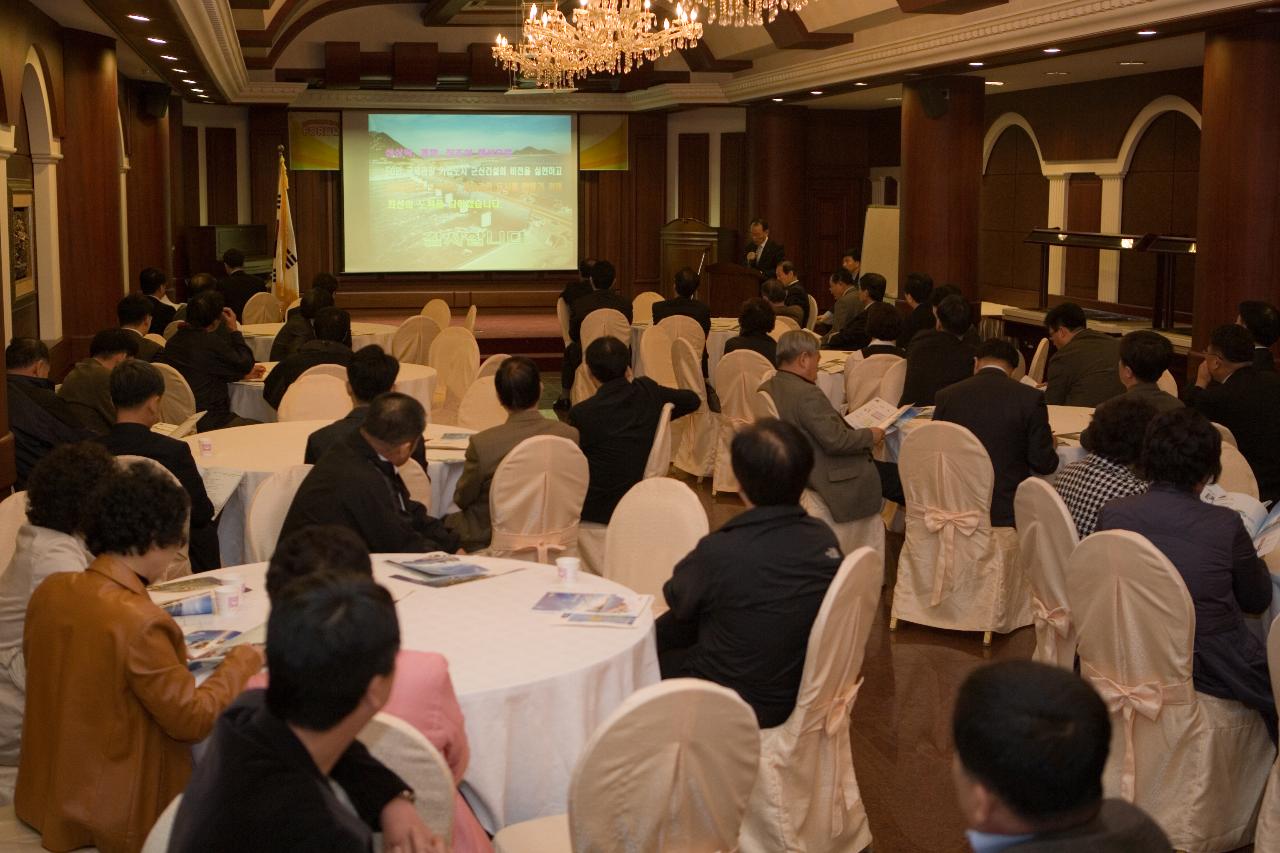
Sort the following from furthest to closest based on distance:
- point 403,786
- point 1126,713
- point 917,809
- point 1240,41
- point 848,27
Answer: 1. point 848,27
2. point 1240,41
3. point 917,809
4. point 1126,713
5. point 403,786

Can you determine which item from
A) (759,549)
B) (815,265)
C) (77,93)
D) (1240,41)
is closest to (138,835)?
(759,549)

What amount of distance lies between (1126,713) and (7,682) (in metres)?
3.06

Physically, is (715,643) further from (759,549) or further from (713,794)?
(713,794)

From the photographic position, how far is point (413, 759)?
7.91 feet

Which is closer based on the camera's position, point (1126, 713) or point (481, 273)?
point (1126, 713)

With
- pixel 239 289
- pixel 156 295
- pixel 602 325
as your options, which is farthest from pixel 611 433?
pixel 239 289

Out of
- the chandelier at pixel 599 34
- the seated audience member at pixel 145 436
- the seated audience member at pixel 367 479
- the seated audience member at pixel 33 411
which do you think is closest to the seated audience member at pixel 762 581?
the seated audience member at pixel 367 479

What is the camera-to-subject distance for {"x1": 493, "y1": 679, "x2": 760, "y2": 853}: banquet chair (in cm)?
257

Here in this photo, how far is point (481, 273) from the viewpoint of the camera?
20016 millimetres

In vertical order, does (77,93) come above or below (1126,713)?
above

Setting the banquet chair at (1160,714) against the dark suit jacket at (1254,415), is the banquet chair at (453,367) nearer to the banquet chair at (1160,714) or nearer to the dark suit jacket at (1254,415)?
the dark suit jacket at (1254,415)

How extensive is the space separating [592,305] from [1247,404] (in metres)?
6.50

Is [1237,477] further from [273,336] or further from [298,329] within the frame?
[273,336]

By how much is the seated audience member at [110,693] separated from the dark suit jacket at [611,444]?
314 cm
